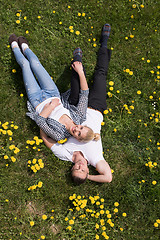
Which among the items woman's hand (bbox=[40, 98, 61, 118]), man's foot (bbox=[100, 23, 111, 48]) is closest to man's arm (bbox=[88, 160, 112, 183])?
woman's hand (bbox=[40, 98, 61, 118])

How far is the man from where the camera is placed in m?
4.12

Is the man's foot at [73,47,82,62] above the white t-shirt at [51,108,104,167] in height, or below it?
above

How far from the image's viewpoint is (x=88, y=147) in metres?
4.18

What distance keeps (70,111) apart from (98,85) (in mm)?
816

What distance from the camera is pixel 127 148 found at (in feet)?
15.8

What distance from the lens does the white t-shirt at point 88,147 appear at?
418cm

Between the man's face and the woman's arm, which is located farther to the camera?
the woman's arm

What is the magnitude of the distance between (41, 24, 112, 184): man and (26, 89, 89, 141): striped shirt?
0.13 metres

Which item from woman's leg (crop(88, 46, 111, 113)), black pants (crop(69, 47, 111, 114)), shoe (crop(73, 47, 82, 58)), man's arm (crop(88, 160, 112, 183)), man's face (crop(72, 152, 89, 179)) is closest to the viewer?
man's face (crop(72, 152, 89, 179))

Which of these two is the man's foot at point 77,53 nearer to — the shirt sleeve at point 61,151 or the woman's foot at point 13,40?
the woman's foot at point 13,40

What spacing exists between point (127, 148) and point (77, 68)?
202 cm

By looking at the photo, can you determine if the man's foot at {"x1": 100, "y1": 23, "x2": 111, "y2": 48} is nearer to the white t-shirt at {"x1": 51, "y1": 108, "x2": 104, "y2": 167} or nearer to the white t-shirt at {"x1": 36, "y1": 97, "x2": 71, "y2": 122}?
the white t-shirt at {"x1": 51, "y1": 108, "x2": 104, "y2": 167}

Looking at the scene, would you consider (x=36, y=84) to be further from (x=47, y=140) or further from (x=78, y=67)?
(x=47, y=140)

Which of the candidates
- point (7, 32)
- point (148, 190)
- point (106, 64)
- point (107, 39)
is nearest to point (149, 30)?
point (107, 39)
